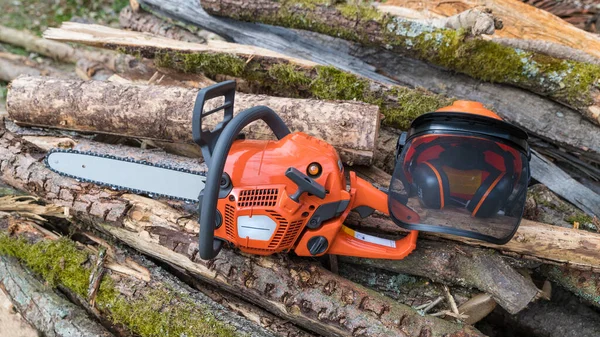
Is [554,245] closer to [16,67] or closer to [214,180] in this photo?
[214,180]

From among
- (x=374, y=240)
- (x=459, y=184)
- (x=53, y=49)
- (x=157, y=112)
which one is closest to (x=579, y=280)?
(x=459, y=184)

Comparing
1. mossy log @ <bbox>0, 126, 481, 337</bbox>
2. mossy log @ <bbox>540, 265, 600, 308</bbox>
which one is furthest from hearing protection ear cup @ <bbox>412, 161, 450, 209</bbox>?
mossy log @ <bbox>540, 265, 600, 308</bbox>

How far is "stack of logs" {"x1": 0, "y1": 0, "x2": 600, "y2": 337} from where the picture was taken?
7.00 feet

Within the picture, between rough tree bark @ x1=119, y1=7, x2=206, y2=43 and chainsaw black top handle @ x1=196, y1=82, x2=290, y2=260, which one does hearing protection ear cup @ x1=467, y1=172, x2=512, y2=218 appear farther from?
rough tree bark @ x1=119, y1=7, x2=206, y2=43

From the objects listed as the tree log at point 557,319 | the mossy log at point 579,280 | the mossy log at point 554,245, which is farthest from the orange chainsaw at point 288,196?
the tree log at point 557,319

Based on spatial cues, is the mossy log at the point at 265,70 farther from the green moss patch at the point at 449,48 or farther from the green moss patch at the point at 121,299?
the green moss patch at the point at 121,299

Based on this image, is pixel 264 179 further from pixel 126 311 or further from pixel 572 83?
pixel 572 83

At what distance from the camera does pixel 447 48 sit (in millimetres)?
2670

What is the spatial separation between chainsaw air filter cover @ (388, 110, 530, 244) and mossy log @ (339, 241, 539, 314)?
0.28 metres

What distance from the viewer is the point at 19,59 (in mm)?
4445

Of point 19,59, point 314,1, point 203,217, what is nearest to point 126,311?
point 203,217

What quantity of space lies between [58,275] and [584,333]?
259cm

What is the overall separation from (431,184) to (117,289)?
1.50 m

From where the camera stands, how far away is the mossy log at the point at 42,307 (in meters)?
2.23
